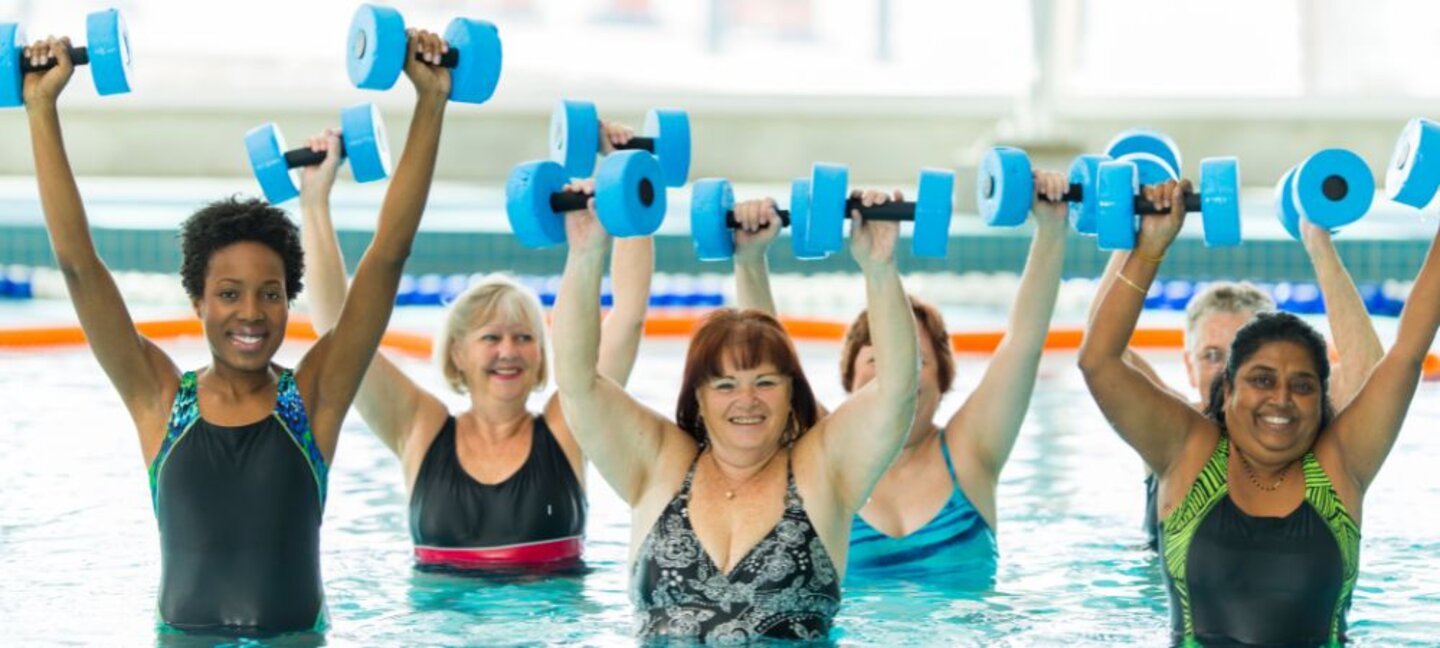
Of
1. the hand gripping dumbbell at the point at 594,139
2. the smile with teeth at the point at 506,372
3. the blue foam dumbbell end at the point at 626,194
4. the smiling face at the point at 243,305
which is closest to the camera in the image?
the blue foam dumbbell end at the point at 626,194

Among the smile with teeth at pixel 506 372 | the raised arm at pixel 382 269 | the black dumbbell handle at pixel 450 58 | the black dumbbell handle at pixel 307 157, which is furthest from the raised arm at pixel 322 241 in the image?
the smile with teeth at pixel 506 372

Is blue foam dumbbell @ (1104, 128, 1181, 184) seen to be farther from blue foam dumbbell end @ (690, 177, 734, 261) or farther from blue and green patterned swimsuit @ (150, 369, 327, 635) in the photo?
blue and green patterned swimsuit @ (150, 369, 327, 635)

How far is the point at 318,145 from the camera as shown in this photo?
4.64 m

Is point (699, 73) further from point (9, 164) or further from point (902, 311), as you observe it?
point (902, 311)

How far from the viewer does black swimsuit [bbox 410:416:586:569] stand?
538 cm

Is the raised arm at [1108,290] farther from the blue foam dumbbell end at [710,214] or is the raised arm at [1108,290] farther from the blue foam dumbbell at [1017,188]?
the blue foam dumbbell end at [710,214]

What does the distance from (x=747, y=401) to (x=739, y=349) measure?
0.34ft

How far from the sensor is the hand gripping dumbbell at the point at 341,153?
471 centimetres

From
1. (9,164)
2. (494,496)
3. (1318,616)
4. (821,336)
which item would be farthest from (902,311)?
(9,164)

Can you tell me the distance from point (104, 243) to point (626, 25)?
8502 millimetres

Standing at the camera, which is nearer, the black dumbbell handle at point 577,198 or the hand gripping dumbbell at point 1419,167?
the black dumbbell handle at point 577,198

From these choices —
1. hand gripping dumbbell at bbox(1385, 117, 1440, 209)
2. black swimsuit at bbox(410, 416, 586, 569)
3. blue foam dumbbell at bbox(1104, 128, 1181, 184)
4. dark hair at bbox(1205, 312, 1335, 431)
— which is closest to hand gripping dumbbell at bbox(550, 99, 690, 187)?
black swimsuit at bbox(410, 416, 586, 569)

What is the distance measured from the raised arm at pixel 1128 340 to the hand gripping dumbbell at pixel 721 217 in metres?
0.57

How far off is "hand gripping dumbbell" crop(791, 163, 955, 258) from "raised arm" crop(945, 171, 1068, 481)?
261 mm
